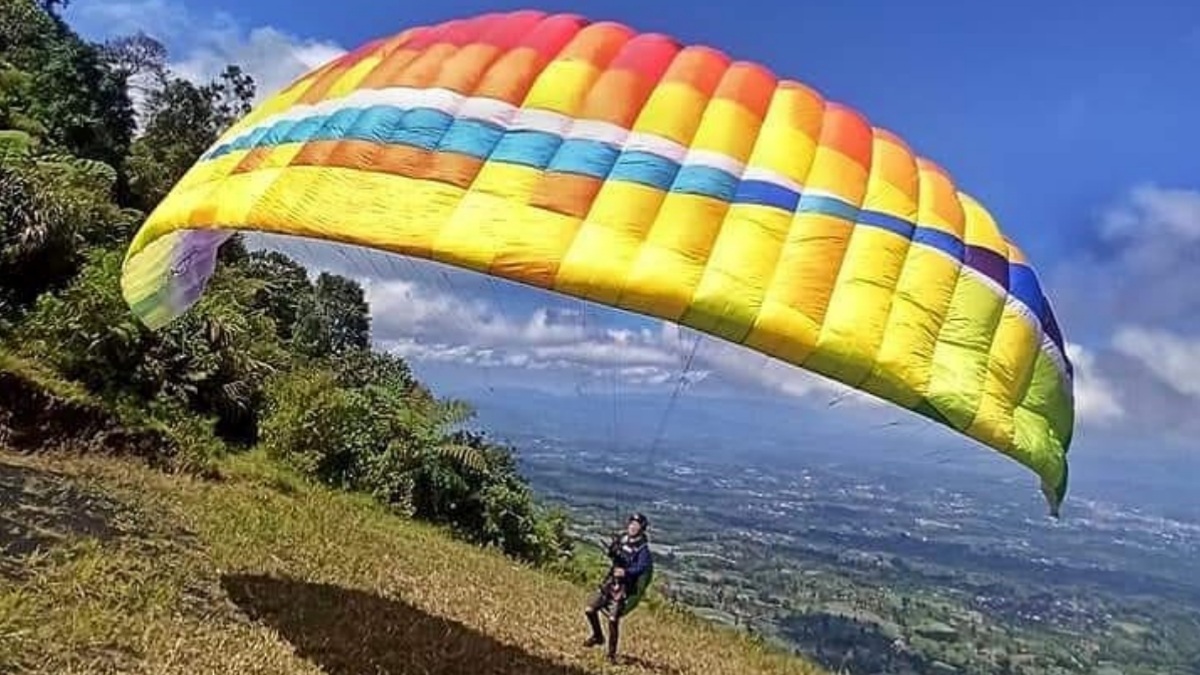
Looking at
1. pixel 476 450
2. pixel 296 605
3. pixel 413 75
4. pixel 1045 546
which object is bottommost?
pixel 296 605

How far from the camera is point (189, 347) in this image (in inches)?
710

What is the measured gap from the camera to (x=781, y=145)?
17.3 feet

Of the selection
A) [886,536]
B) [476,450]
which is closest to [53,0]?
[476,450]

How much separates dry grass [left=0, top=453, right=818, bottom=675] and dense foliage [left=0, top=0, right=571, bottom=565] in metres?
2.97

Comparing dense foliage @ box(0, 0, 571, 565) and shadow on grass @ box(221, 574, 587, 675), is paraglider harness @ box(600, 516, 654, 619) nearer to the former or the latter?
shadow on grass @ box(221, 574, 587, 675)

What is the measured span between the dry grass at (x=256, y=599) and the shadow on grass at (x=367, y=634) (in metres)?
0.02

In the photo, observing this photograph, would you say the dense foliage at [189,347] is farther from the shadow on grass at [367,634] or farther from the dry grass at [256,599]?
the shadow on grass at [367,634]

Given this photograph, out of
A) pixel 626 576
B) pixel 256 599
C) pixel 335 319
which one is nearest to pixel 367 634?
pixel 256 599

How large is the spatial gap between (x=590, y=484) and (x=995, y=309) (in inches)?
1110

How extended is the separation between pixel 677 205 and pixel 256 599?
18.2 ft

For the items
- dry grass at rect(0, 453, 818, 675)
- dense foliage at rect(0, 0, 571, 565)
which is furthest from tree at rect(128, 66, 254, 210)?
dry grass at rect(0, 453, 818, 675)

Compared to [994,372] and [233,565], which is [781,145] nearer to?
[994,372]

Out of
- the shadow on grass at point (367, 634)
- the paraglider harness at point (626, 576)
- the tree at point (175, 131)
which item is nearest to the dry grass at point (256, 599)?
the shadow on grass at point (367, 634)

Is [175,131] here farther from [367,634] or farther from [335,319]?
[367,634]
